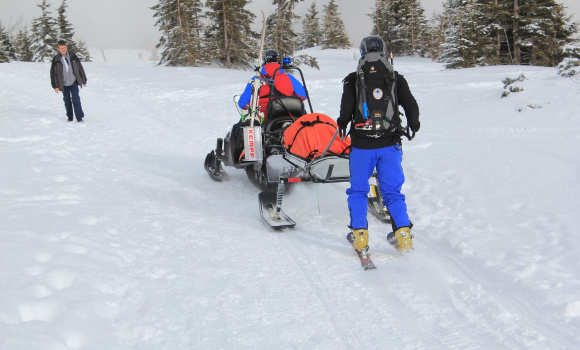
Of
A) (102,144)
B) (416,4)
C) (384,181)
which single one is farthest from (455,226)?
(416,4)

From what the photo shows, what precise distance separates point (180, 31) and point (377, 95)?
30.7 m

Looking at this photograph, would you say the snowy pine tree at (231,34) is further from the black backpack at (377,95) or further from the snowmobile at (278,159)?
the black backpack at (377,95)

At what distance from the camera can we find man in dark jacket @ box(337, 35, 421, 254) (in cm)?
402

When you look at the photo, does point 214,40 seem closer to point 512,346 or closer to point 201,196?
point 201,196

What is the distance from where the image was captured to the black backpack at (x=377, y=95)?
391 centimetres

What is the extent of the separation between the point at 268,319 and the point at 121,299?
114 cm

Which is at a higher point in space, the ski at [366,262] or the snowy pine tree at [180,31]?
the snowy pine tree at [180,31]

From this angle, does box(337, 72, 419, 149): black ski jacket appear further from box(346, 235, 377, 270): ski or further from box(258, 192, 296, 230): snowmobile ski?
box(258, 192, 296, 230): snowmobile ski

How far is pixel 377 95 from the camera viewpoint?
394cm

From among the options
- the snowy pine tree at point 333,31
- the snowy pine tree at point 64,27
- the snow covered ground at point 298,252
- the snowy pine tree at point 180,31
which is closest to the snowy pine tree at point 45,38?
the snowy pine tree at point 64,27


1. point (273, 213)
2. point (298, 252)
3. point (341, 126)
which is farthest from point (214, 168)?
point (341, 126)

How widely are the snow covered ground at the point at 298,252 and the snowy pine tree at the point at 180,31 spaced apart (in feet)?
77.6

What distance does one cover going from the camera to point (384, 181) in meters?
4.15

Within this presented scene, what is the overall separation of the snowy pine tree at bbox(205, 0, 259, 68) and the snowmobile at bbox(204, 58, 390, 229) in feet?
84.8
